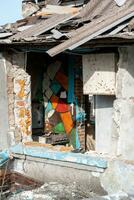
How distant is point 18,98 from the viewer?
32.7ft

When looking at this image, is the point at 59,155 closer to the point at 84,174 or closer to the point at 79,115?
the point at 84,174

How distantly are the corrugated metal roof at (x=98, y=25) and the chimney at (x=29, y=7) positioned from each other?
2258mm

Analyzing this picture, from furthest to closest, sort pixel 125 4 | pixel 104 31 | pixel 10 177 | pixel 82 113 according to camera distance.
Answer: pixel 82 113 < pixel 10 177 < pixel 125 4 < pixel 104 31

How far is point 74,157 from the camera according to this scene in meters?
8.51

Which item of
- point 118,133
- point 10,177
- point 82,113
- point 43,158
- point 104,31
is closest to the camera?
point 104,31

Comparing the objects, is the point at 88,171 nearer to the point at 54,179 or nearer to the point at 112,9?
the point at 54,179

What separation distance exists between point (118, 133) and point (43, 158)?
180cm

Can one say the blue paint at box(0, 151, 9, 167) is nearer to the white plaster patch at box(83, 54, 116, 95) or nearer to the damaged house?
the damaged house

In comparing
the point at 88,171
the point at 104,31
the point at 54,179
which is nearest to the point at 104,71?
the point at 104,31

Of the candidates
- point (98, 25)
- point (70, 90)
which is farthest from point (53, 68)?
point (98, 25)

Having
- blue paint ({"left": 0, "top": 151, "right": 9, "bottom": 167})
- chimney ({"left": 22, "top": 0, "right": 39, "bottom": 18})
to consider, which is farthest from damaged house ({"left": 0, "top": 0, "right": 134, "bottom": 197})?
blue paint ({"left": 0, "top": 151, "right": 9, "bottom": 167})

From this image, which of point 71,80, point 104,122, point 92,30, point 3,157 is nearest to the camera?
point 92,30

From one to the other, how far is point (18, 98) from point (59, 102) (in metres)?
1.41

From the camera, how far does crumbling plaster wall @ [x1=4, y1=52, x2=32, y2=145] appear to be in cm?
985
